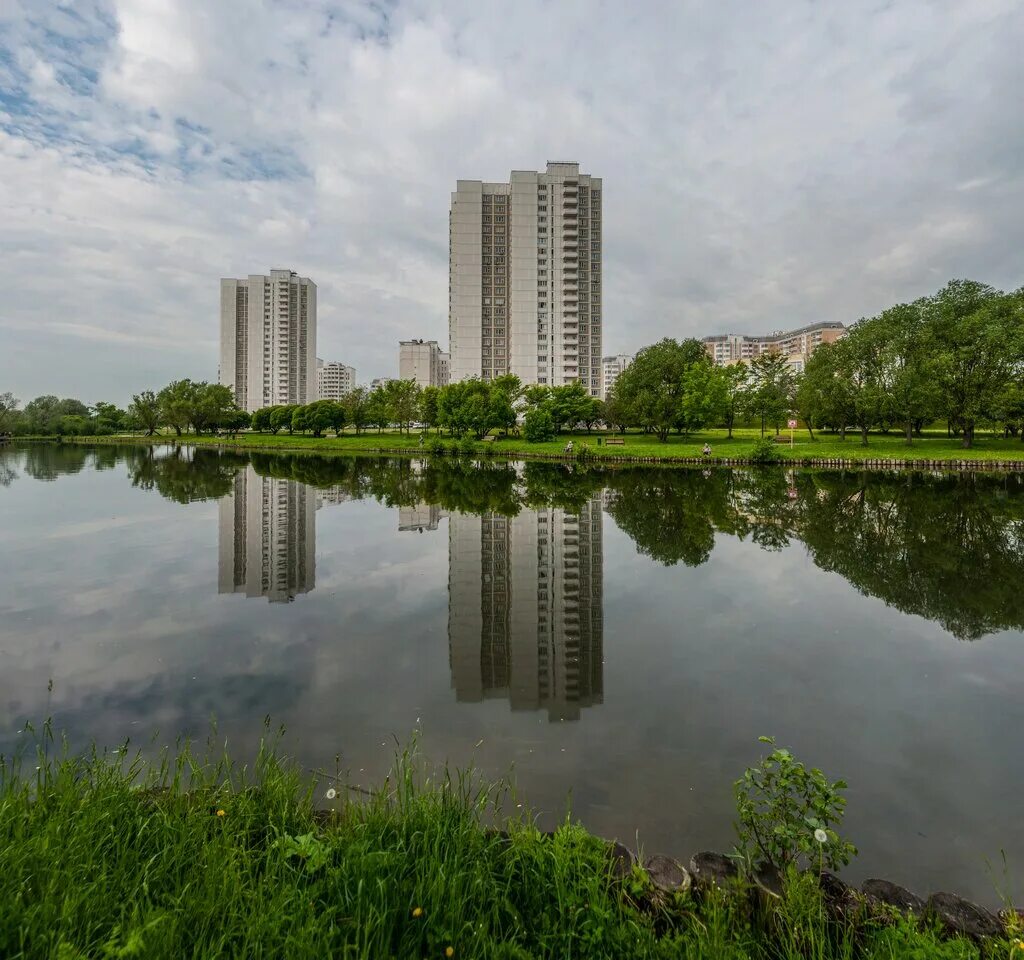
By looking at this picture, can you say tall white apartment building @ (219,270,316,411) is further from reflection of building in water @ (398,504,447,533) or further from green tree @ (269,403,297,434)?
reflection of building in water @ (398,504,447,533)

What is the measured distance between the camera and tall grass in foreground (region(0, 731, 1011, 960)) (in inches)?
99.0

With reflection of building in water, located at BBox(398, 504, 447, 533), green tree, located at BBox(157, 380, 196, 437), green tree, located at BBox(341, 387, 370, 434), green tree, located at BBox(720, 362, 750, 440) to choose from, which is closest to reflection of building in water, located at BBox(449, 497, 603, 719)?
reflection of building in water, located at BBox(398, 504, 447, 533)

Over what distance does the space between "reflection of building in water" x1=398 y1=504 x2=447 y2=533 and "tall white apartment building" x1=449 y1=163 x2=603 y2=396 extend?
245ft

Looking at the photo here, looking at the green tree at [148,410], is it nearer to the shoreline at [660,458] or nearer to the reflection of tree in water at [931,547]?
the shoreline at [660,458]

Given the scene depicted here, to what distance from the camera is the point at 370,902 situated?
9.23 ft

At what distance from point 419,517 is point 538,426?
147 feet

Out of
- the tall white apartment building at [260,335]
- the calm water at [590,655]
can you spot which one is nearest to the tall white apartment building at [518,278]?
the tall white apartment building at [260,335]

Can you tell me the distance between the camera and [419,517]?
2033 cm

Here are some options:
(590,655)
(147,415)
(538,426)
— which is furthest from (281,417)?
(590,655)

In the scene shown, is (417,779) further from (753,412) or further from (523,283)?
(523,283)

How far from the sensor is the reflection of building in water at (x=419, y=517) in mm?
18309

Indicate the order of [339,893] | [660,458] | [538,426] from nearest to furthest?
[339,893] < [660,458] < [538,426]

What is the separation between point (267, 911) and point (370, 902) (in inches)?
19.6

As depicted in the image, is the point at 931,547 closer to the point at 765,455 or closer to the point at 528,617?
the point at 528,617
